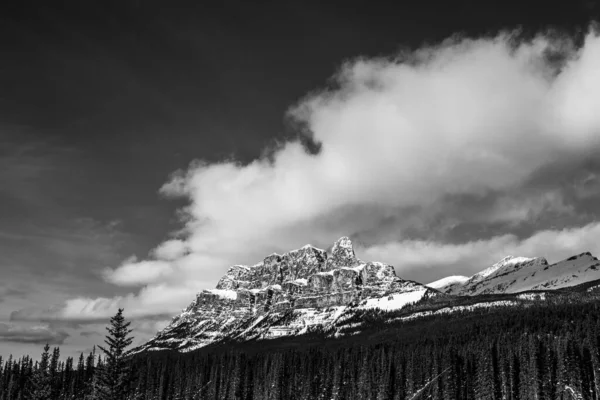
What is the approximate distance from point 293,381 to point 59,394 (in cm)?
8300

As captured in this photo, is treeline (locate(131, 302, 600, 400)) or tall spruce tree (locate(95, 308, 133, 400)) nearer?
tall spruce tree (locate(95, 308, 133, 400))

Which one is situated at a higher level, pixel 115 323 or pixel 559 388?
pixel 115 323

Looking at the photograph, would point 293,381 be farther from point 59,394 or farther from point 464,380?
point 59,394

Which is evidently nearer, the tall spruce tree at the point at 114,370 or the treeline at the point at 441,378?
the tall spruce tree at the point at 114,370

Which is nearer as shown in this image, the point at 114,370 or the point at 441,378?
the point at 114,370

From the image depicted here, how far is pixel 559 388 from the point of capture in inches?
5221

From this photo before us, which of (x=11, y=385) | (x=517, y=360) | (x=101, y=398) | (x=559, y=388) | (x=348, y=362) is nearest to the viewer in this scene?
(x=101, y=398)

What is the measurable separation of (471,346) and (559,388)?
53388 mm

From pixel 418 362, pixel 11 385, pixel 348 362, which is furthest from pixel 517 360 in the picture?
pixel 11 385

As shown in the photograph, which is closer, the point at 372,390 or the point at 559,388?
the point at 559,388

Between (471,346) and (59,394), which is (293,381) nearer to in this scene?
(471,346)

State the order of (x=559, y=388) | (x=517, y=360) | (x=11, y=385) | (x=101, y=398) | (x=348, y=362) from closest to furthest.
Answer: (x=101, y=398) < (x=559, y=388) < (x=517, y=360) < (x=11, y=385) < (x=348, y=362)

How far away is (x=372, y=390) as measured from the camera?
518 ft

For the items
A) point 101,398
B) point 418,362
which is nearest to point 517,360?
point 418,362
